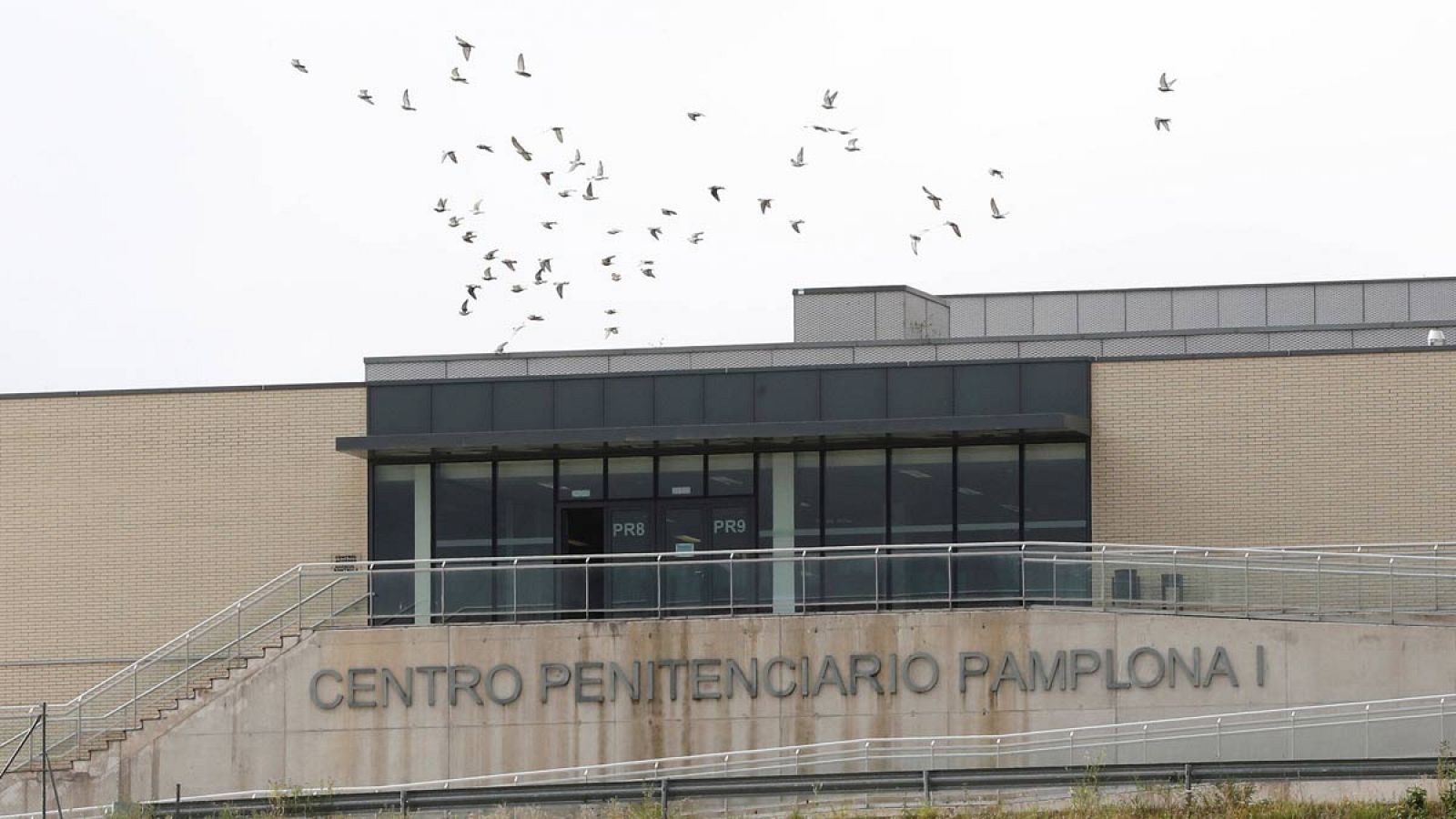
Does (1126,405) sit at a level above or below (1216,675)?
above

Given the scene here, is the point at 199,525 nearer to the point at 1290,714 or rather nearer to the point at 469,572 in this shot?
the point at 469,572

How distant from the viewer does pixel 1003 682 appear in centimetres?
3284

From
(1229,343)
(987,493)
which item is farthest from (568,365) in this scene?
(1229,343)

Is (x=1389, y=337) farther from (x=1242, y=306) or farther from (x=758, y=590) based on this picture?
(x=758, y=590)

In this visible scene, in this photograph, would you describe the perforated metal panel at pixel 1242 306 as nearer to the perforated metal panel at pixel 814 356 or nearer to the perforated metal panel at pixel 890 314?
the perforated metal panel at pixel 890 314

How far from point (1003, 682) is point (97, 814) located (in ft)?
36.9

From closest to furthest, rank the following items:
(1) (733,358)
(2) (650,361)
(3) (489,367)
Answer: (1) (733,358) < (2) (650,361) < (3) (489,367)

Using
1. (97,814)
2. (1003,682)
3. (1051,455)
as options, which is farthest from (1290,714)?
(97,814)

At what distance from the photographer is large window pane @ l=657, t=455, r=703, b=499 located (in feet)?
124

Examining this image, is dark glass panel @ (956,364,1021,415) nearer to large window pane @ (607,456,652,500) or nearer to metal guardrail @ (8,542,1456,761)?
metal guardrail @ (8,542,1456,761)

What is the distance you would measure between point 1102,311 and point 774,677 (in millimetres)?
17683

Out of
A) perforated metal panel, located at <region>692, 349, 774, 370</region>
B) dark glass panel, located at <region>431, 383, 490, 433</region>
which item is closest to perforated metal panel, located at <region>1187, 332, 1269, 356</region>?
perforated metal panel, located at <region>692, 349, 774, 370</region>

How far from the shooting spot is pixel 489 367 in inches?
1581

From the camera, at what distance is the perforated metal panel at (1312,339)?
4038 cm
